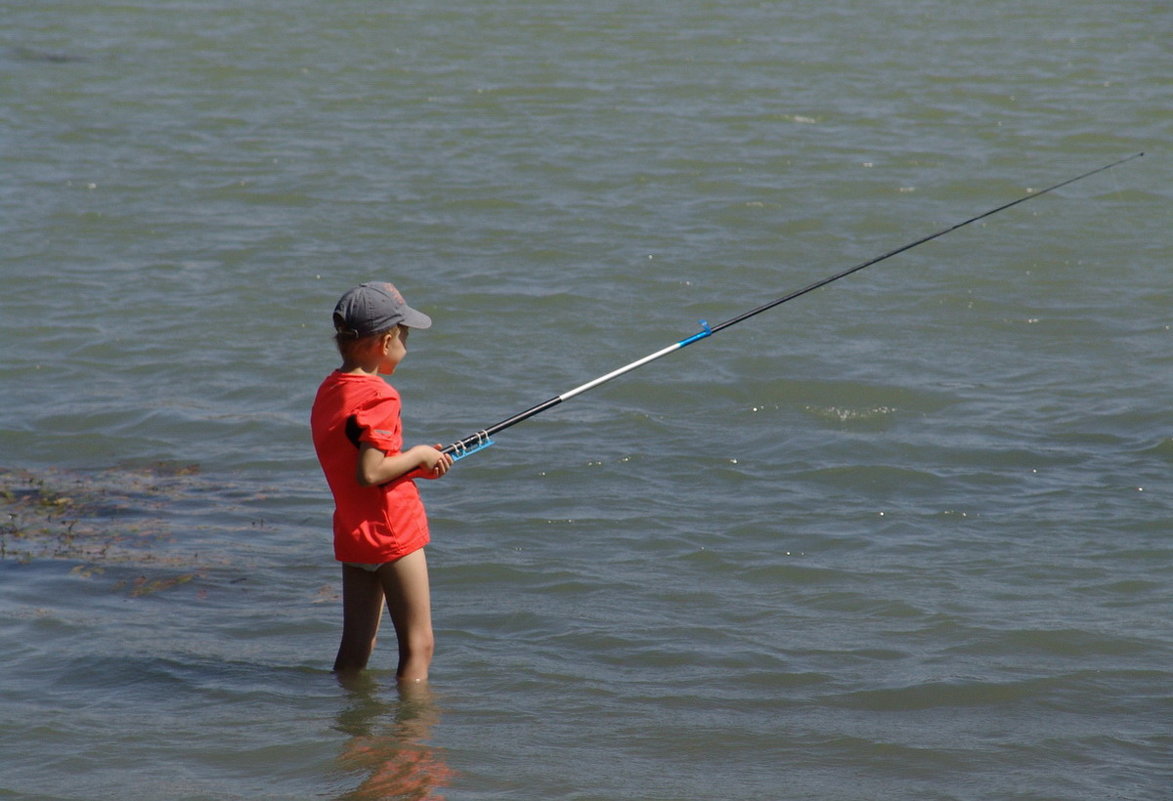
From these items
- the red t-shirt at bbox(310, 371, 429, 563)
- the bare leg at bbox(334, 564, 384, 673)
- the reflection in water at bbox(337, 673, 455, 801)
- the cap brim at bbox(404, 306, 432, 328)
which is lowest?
the reflection in water at bbox(337, 673, 455, 801)

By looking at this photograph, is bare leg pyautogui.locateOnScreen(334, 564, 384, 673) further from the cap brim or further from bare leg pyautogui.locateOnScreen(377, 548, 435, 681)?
the cap brim

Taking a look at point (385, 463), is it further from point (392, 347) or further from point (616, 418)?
point (616, 418)

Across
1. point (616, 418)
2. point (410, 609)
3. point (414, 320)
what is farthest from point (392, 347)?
point (616, 418)

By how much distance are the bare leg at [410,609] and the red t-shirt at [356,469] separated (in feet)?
0.18

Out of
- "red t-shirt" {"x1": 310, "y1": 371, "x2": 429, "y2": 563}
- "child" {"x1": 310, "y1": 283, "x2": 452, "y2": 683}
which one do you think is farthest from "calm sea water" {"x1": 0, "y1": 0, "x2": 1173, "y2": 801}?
"red t-shirt" {"x1": 310, "y1": 371, "x2": 429, "y2": 563}

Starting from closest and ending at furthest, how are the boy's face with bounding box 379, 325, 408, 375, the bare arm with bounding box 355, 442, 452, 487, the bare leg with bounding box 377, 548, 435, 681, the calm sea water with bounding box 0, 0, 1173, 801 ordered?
1. the bare arm with bounding box 355, 442, 452, 487
2. the boy's face with bounding box 379, 325, 408, 375
3. the bare leg with bounding box 377, 548, 435, 681
4. the calm sea water with bounding box 0, 0, 1173, 801

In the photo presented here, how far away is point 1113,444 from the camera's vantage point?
24.5 feet

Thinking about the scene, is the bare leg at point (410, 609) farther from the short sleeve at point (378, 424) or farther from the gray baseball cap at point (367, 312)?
the gray baseball cap at point (367, 312)

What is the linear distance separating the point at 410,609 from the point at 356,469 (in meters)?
0.53

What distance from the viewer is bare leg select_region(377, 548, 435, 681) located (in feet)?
14.8

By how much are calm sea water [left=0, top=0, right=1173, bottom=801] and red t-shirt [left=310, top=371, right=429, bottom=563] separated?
2.00 feet

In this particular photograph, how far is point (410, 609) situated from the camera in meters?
4.59

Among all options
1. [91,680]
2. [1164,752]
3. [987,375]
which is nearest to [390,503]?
[91,680]

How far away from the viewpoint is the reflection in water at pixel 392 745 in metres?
4.26
